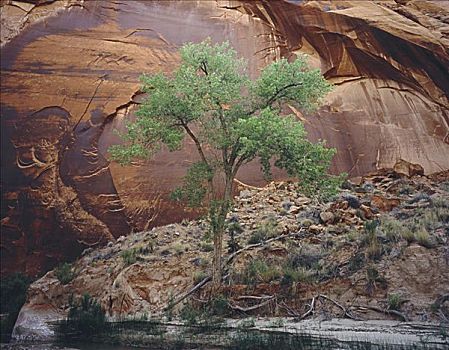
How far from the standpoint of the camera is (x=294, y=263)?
513 inches

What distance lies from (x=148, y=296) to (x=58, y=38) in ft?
32.5

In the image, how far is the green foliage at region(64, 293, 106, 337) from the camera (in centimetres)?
1290

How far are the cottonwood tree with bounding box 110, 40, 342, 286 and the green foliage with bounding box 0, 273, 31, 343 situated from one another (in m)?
5.91

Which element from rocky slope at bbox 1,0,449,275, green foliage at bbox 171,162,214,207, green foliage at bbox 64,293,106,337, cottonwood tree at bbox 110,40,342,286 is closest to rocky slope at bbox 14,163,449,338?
green foliage at bbox 64,293,106,337

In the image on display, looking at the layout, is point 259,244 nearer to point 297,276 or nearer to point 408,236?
point 297,276

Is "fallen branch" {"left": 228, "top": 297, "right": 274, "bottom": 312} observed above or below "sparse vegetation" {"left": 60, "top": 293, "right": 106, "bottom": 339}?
above

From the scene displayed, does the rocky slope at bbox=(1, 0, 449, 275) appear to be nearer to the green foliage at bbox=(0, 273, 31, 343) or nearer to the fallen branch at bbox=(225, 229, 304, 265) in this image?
the green foliage at bbox=(0, 273, 31, 343)

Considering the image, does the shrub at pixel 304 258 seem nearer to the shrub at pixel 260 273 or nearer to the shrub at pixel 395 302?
the shrub at pixel 260 273

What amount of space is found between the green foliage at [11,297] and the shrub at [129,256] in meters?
3.32

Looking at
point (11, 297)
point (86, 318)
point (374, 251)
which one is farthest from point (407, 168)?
point (11, 297)

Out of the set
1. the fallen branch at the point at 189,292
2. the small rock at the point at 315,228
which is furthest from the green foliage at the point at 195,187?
the small rock at the point at 315,228

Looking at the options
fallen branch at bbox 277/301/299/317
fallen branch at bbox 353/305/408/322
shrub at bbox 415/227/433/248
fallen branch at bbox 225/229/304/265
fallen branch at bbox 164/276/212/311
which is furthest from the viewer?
fallen branch at bbox 225/229/304/265

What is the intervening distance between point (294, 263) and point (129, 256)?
507 cm

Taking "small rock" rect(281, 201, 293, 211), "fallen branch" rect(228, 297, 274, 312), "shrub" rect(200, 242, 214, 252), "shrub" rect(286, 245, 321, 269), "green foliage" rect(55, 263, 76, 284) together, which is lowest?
"green foliage" rect(55, 263, 76, 284)
